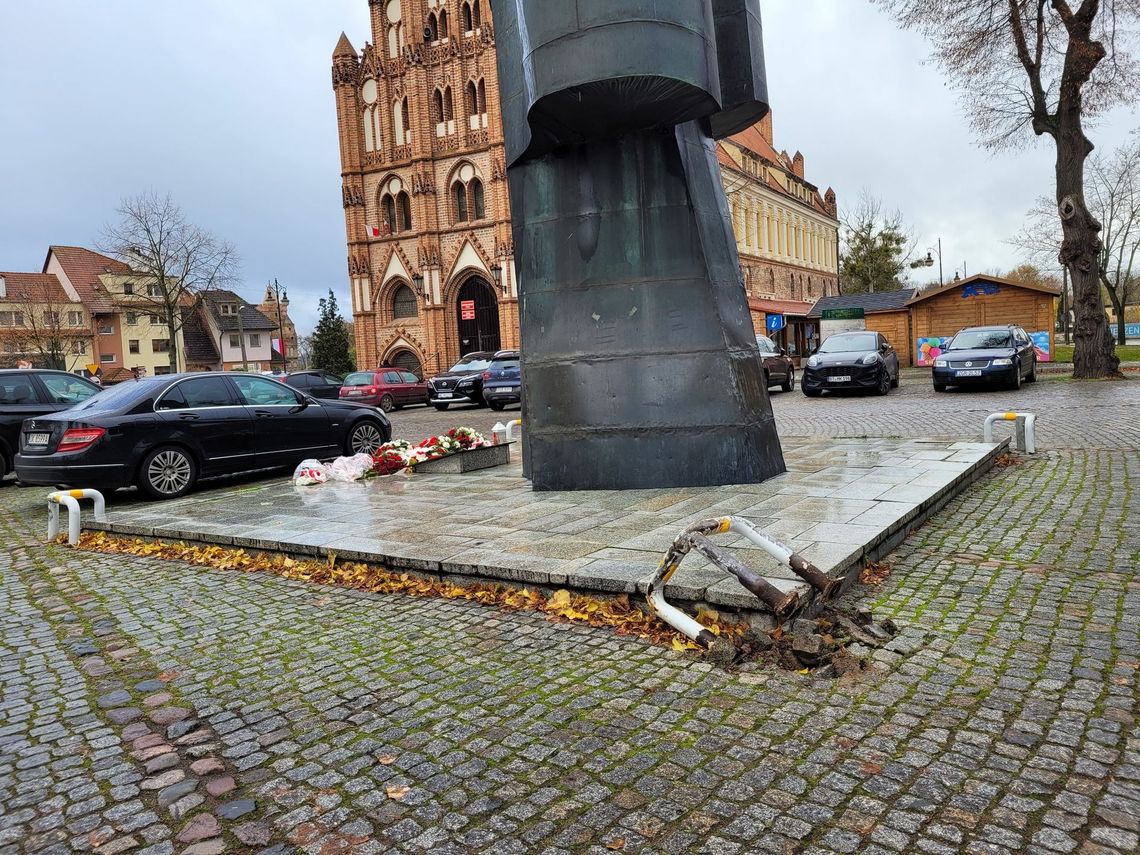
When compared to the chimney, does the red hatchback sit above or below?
below

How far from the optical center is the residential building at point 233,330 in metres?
68.0

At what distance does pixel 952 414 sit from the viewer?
1505 centimetres

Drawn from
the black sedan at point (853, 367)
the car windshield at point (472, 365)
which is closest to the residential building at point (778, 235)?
the car windshield at point (472, 365)

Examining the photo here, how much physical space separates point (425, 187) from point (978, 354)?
30.8 m

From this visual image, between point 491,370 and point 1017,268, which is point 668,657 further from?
point 1017,268

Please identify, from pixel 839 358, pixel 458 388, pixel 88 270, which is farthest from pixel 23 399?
pixel 88 270

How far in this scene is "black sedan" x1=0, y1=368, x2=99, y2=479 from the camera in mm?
12516

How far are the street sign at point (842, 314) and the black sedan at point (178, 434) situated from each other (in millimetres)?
27077

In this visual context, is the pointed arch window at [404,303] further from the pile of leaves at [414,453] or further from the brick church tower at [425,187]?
the pile of leaves at [414,453]

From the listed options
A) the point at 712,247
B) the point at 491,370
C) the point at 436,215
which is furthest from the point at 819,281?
the point at 712,247

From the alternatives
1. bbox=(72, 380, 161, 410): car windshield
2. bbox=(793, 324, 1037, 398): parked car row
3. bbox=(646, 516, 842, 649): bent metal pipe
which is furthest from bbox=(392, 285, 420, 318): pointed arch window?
bbox=(646, 516, 842, 649): bent metal pipe

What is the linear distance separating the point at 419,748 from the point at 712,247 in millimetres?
5939

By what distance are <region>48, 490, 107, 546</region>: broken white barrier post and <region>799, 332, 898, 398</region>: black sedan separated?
1758cm

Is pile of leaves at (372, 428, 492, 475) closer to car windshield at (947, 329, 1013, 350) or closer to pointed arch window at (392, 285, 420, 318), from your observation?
car windshield at (947, 329, 1013, 350)
